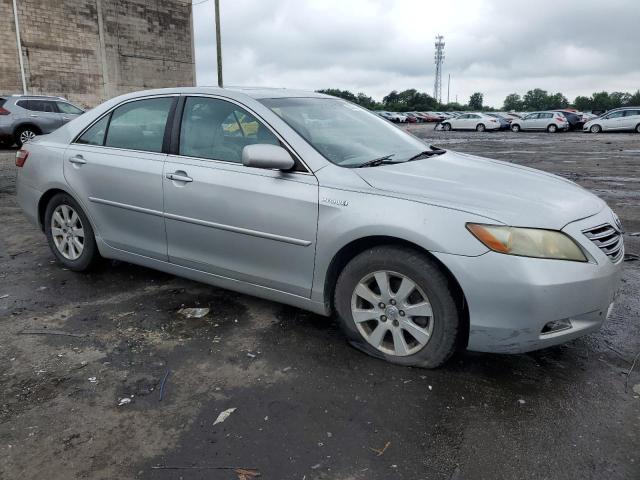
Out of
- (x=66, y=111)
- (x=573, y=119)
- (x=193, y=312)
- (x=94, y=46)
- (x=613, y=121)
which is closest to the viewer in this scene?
(x=193, y=312)

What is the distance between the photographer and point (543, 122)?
34594mm

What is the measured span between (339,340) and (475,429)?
3.72 ft

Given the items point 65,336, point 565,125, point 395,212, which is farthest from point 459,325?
point 565,125

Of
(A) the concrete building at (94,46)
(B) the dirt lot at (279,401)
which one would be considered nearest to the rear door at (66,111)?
(A) the concrete building at (94,46)

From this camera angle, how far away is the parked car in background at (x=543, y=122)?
33.6 m

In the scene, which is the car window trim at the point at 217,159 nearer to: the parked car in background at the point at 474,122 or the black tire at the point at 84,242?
the black tire at the point at 84,242

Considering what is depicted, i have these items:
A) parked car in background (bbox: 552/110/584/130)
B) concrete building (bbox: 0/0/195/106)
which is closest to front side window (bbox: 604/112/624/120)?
parked car in background (bbox: 552/110/584/130)

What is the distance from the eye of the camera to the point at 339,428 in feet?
8.16

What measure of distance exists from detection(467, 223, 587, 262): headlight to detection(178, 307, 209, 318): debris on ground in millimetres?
2048

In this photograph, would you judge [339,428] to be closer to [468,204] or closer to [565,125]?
[468,204]

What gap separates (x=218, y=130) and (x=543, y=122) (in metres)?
35.2

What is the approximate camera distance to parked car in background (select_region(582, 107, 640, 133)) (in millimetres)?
29484

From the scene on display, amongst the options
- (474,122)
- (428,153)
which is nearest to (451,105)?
(474,122)

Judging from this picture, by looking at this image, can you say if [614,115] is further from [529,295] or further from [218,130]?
[529,295]
